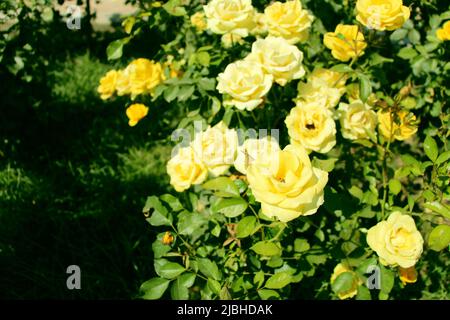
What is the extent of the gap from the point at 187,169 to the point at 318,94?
17.4 inches

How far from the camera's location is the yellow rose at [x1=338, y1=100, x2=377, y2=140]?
1.36m

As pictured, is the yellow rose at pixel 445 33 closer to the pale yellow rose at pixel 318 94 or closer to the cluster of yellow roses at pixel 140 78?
the pale yellow rose at pixel 318 94

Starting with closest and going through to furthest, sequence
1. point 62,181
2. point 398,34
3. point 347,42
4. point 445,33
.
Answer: point 347,42 → point 445,33 → point 398,34 → point 62,181

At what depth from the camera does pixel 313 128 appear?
128 cm

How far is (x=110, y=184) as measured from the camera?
2586 millimetres

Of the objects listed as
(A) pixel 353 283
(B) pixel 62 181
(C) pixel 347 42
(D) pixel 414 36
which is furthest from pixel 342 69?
(B) pixel 62 181

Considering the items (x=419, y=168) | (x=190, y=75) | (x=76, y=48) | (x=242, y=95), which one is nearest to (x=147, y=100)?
(x=190, y=75)

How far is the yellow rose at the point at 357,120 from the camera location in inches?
53.6

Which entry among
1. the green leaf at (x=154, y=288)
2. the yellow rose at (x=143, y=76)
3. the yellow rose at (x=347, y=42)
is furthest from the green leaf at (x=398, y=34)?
the green leaf at (x=154, y=288)

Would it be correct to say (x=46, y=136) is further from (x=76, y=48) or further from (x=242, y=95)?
(x=242, y=95)

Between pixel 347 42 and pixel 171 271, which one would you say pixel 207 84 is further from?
pixel 171 271

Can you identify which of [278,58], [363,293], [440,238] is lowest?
[363,293]

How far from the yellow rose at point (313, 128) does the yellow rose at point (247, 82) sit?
0.11m

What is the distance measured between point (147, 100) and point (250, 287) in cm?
89
